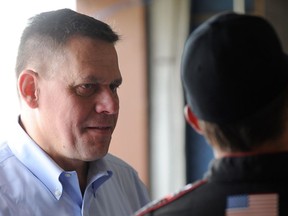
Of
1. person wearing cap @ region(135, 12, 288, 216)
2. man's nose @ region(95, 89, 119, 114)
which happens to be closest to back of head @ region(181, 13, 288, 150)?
person wearing cap @ region(135, 12, 288, 216)

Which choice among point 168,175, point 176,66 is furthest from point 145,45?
point 168,175

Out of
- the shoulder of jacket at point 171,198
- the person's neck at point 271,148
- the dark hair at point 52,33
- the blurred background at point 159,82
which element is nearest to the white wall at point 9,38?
the blurred background at point 159,82

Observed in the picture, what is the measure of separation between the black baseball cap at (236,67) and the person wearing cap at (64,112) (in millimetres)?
513

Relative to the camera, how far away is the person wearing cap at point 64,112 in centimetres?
116

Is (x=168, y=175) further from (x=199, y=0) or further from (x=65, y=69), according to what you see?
(x=65, y=69)

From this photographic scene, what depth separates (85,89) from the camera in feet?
3.91

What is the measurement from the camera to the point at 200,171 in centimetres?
269

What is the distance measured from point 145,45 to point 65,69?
1.42 m

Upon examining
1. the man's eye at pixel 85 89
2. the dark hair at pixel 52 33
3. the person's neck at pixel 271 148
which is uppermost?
the dark hair at pixel 52 33

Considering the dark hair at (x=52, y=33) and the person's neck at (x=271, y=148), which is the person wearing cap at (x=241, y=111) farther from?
the dark hair at (x=52, y=33)

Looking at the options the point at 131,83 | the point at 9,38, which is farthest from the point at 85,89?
the point at 131,83

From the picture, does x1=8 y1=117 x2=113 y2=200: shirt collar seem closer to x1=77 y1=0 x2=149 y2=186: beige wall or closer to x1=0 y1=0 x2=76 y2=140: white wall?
x1=0 y1=0 x2=76 y2=140: white wall

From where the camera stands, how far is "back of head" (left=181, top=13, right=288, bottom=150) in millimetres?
683

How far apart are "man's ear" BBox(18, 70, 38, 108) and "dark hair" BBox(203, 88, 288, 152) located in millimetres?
638
